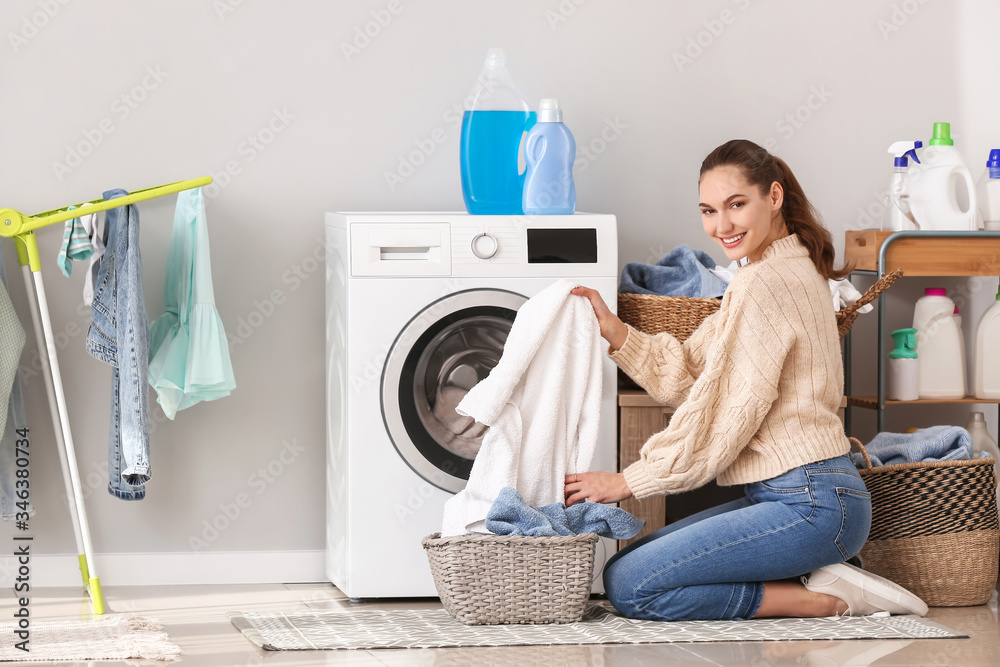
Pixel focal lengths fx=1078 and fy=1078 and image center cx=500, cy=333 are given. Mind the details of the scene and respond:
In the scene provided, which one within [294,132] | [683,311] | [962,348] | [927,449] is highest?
[294,132]

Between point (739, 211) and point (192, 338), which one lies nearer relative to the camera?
point (739, 211)

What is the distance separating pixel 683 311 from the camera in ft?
8.39

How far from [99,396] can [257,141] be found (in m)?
0.78

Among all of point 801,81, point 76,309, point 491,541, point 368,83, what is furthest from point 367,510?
point 801,81

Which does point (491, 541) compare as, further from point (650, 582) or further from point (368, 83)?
point (368, 83)

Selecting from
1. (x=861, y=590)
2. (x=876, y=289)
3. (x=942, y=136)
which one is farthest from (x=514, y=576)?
(x=942, y=136)

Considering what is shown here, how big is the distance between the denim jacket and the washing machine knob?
0.79 m

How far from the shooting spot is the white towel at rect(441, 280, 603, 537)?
2.32 metres

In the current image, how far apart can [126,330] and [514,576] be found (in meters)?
1.08

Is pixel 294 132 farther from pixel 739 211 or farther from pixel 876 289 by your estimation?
pixel 876 289

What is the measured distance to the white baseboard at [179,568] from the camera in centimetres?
277

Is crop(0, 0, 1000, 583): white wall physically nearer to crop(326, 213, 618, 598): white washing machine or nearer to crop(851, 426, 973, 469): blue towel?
crop(326, 213, 618, 598): white washing machine

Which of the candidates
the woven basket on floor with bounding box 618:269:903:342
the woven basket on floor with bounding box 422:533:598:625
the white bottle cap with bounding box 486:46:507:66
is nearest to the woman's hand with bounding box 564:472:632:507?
the woven basket on floor with bounding box 422:533:598:625

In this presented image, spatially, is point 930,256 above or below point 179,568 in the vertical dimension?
above
